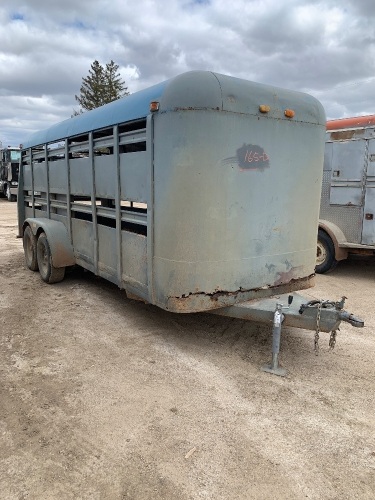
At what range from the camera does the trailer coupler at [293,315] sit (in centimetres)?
345

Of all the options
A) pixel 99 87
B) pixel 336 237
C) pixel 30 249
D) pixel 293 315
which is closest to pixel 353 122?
pixel 336 237

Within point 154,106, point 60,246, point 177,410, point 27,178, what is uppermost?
point 154,106

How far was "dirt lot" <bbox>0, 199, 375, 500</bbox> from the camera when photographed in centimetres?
234

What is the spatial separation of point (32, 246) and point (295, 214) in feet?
15.2

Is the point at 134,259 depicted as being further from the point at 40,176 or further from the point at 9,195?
the point at 9,195

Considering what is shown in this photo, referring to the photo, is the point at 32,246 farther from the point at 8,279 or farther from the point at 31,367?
the point at 31,367

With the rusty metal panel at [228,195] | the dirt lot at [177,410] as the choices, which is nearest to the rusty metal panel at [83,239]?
the dirt lot at [177,410]

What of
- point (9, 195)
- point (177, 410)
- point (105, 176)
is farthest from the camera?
point (9, 195)

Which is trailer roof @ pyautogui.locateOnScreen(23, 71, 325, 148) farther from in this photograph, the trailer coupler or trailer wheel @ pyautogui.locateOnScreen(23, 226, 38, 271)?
trailer wheel @ pyautogui.locateOnScreen(23, 226, 38, 271)

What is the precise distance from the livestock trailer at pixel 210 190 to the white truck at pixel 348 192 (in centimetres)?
288

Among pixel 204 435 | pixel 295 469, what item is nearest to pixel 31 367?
pixel 204 435

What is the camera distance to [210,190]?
354 centimetres

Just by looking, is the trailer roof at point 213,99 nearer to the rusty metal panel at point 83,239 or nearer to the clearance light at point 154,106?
the clearance light at point 154,106

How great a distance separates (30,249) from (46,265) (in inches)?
37.4
